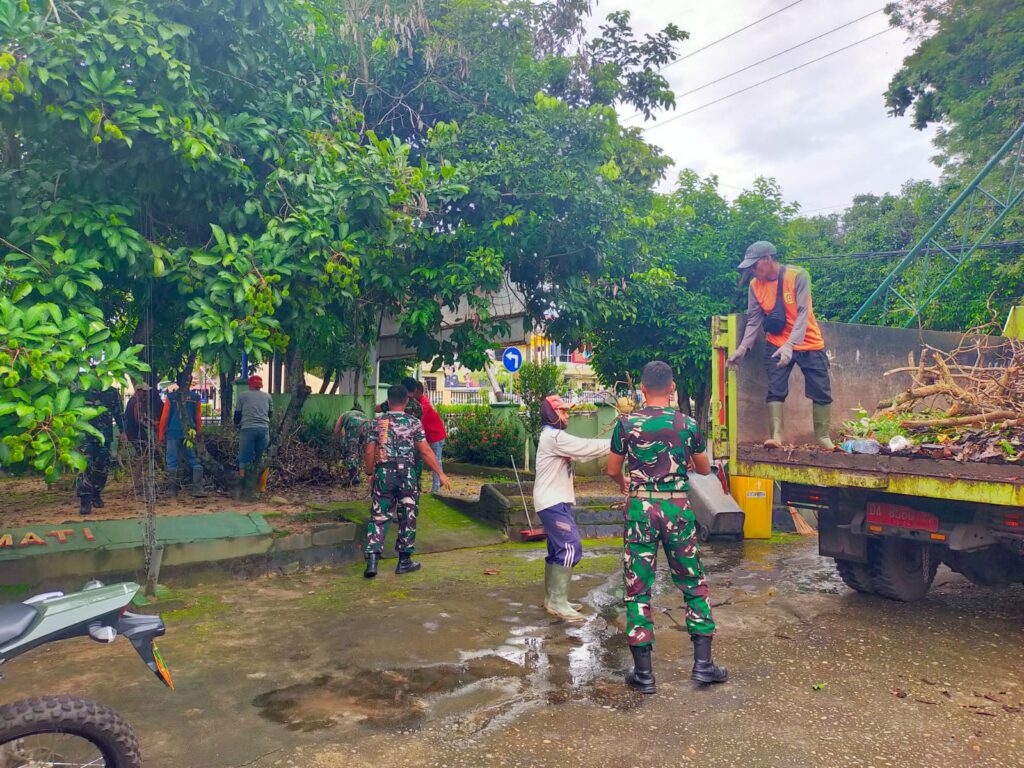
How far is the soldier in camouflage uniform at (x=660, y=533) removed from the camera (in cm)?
416

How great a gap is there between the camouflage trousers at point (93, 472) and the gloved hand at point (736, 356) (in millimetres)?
6002

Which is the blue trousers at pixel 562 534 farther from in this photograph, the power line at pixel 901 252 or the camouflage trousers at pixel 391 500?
the power line at pixel 901 252

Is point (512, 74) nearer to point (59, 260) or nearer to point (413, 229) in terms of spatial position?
point (413, 229)

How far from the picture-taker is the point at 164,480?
936 centimetres

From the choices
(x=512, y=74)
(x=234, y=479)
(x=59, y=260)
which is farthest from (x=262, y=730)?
(x=512, y=74)

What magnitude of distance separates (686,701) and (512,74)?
8.32 meters

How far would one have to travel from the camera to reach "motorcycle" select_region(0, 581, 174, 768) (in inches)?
102

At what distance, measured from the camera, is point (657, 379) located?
4.41 m

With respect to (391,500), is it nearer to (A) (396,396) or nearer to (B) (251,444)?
(A) (396,396)

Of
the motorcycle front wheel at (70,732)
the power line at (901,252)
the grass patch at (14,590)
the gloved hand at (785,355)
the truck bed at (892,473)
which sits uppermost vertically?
the power line at (901,252)

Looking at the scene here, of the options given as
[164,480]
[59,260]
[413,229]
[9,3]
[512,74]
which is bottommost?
[164,480]

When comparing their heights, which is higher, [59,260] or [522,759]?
[59,260]

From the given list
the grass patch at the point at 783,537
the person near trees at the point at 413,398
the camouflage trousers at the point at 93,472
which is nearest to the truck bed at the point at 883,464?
the grass patch at the point at 783,537

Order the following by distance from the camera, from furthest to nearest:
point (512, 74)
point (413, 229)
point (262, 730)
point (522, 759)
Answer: point (512, 74), point (413, 229), point (262, 730), point (522, 759)
